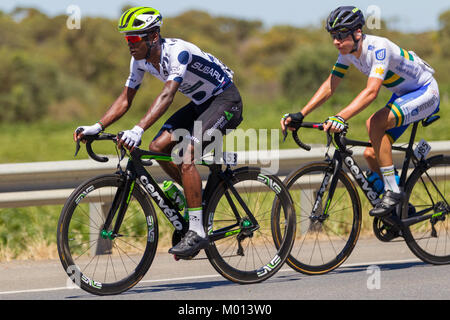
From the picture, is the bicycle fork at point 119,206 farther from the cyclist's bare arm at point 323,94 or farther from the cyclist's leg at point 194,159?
the cyclist's bare arm at point 323,94

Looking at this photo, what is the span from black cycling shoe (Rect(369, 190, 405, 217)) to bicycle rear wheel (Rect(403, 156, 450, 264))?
7.9 inches

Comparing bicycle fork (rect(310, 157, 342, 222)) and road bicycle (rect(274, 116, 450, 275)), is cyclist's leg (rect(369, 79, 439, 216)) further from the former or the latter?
bicycle fork (rect(310, 157, 342, 222))

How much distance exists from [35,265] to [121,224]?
1.81 metres

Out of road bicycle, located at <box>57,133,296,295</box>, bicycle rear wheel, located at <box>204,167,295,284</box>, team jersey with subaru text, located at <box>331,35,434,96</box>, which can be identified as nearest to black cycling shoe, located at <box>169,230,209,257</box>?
road bicycle, located at <box>57,133,296,295</box>

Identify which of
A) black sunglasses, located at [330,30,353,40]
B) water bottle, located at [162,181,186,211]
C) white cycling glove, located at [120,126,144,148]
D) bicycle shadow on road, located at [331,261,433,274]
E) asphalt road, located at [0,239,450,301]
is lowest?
asphalt road, located at [0,239,450,301]

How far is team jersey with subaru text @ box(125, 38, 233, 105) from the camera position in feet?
20.3

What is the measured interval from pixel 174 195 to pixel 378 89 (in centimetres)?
185

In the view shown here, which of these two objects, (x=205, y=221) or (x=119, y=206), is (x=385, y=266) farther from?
(x=119, y=206)

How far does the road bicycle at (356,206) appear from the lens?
6852 millimetres

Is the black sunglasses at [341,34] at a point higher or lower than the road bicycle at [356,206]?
higher

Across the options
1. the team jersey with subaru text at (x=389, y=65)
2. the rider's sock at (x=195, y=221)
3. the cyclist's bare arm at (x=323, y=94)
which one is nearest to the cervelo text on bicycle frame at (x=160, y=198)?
the rider's sock at (x=195, y=221)

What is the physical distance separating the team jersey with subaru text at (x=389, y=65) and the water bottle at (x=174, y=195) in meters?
1.74

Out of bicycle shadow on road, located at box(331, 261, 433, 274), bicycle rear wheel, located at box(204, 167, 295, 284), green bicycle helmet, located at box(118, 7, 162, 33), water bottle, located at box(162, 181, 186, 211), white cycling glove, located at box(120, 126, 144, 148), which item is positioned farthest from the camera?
bicycle shadow on road, located at box(331, 261, 433, 274)

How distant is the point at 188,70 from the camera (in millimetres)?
6379
